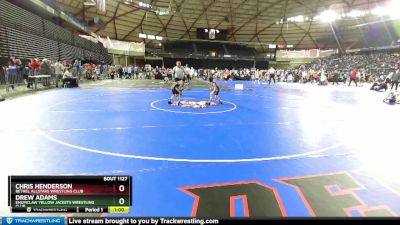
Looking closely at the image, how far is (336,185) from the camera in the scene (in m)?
3.62

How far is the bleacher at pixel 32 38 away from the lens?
1817cm

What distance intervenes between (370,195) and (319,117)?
229 inches

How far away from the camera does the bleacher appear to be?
715 inches

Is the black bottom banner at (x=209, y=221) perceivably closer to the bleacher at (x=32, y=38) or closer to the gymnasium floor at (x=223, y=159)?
the gymnasium floor at (x=223, y=159)

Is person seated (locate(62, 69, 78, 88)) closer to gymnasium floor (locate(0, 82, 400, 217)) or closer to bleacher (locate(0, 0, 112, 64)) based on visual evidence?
bleacher (locate(0, 0, 112, 64))

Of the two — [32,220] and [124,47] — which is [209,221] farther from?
[124,47]

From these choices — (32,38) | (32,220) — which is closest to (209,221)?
(32,220)

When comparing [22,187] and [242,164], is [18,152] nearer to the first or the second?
[22,187]

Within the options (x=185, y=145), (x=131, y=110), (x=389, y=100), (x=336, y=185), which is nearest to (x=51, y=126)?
(x=131, y=110)

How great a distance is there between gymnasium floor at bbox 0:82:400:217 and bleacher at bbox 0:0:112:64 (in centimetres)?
1268

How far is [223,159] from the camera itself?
4.61 metres
